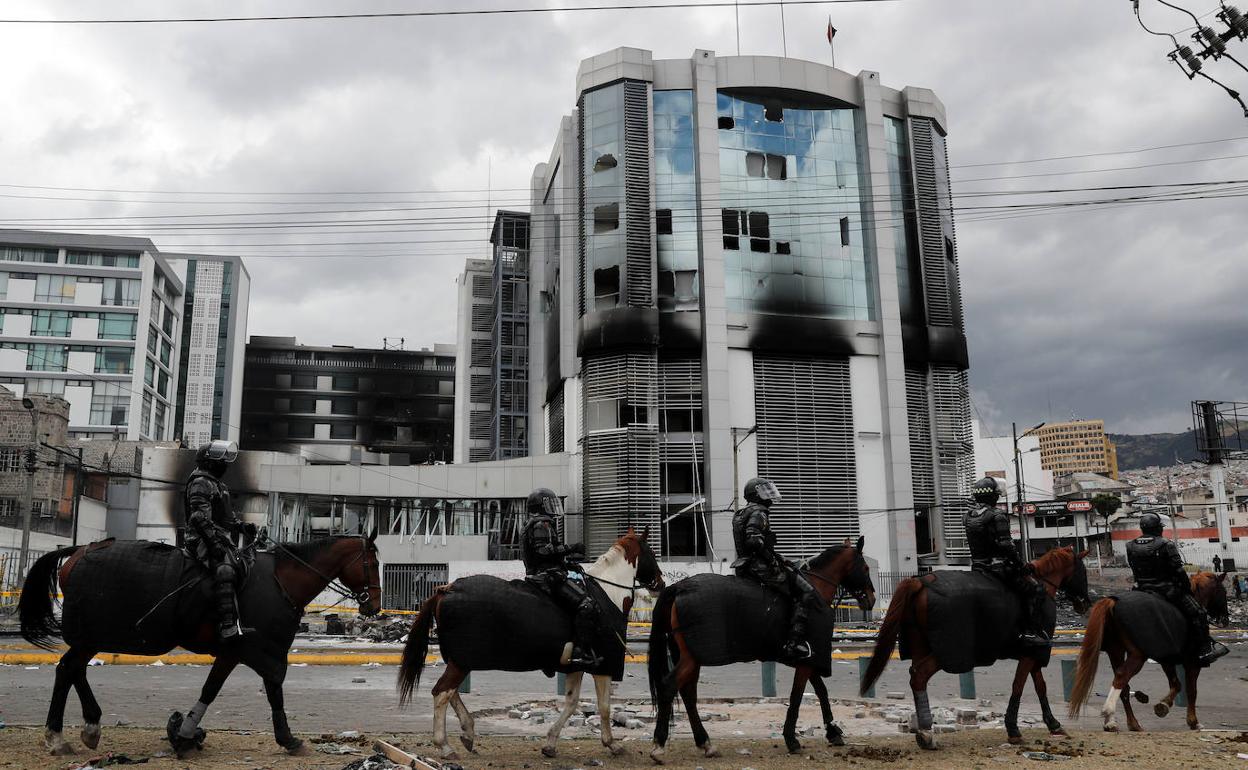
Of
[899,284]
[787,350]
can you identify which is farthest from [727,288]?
[899,284]

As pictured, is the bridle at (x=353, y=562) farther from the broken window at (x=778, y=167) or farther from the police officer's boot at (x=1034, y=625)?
the broken window at (x=778, y=167)

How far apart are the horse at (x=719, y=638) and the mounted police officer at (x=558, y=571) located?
71 cm

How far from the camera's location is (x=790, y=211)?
47469mm

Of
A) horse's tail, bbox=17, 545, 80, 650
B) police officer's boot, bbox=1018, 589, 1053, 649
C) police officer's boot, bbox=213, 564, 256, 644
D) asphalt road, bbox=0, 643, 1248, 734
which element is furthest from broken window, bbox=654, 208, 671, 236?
police officer's boot, bbox=213, 564, 256, 644

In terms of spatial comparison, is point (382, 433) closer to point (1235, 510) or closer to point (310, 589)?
point (310, 589)

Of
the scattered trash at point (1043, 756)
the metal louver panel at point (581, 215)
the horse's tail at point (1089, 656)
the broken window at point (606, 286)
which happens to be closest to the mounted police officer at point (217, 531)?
the scattered trash at point (1043, 756)

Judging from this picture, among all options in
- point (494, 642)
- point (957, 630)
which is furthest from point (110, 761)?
point (957, 630)

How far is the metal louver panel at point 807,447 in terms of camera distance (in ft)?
146

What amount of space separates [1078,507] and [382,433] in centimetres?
7761

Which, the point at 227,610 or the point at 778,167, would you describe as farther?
the point at 778,167

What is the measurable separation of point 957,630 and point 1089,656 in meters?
2.17

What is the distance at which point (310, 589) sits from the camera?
394 inches

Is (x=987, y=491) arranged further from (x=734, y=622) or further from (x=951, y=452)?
(x=951, y=452)

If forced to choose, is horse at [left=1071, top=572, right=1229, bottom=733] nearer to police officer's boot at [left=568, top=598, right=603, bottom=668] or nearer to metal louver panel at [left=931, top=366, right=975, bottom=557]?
police officer's boot at [left=568, top=598, right=603, bottom=668]
